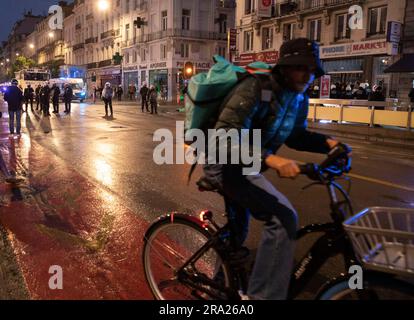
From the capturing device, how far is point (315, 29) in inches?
1241

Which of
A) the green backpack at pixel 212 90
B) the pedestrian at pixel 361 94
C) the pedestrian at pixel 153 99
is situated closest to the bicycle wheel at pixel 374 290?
the green backpack at pixel 212 90

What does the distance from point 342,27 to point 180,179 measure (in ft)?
82.2

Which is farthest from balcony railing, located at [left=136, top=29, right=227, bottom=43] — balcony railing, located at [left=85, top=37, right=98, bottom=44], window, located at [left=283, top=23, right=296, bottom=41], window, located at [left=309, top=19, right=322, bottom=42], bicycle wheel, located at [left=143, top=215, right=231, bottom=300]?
bicycle wheel, located at [left=143, top=215, right=231, bottom=300]

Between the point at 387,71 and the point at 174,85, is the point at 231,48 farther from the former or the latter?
the point at 174,85

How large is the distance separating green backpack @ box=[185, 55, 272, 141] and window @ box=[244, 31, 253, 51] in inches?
1438

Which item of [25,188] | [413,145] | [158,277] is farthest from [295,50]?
[413,145]

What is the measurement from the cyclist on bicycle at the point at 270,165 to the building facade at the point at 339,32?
79.8 ft

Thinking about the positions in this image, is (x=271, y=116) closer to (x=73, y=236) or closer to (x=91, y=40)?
(x=73, y=236)

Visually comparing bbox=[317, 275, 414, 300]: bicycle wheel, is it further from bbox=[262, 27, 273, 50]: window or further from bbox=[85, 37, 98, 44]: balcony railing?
bbox=[85, 37, 98, 44]: balcony railing

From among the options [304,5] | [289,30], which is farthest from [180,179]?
[289,30]

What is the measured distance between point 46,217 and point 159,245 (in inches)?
112

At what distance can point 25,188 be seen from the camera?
705 centimetres

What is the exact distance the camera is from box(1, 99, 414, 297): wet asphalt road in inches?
236

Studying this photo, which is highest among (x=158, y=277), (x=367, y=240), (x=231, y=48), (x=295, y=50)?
(x=231, y=48)
